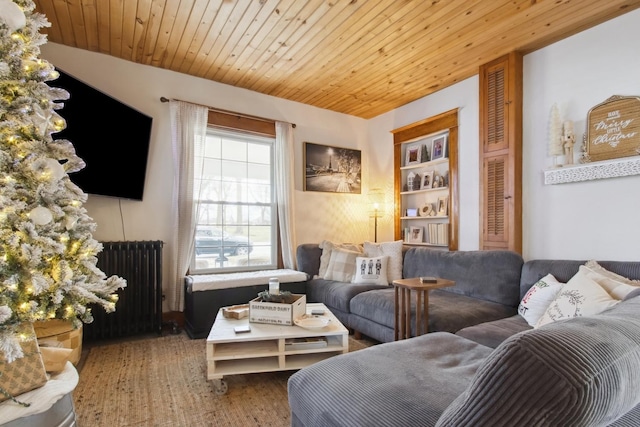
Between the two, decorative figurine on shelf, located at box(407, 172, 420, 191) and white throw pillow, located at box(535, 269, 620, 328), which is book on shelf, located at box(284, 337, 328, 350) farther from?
decorative figurine on shelf, located at box(407, 172, 420, 191)

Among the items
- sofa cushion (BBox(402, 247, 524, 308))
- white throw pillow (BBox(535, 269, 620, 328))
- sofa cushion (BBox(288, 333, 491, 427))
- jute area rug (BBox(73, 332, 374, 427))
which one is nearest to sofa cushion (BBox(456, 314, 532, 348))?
white throw pillow (BBox(535, 269, 620, 328))

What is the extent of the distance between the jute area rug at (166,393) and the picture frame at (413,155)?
254 cm

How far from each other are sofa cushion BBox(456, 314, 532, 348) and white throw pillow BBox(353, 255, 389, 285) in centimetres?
132

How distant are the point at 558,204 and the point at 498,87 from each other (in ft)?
4.05

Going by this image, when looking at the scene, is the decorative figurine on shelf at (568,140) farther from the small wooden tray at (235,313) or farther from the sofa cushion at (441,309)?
the small wooden tray at (235,313)

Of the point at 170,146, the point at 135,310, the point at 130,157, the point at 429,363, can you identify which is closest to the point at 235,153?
the point at 170,146

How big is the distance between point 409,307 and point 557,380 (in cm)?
190

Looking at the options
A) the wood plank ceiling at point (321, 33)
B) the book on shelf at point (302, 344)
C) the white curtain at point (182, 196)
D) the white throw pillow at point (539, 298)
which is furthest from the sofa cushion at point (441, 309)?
the wood plank ceiling at point (321, 33)

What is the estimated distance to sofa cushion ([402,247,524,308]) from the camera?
2.64m

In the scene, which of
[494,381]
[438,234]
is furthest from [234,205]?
[494,381]

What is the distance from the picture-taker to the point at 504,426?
20.7 inches

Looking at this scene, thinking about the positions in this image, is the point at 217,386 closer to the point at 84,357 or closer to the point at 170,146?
the point at 84,357

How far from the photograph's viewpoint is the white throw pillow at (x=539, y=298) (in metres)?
2.14

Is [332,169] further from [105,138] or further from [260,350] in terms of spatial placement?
[260,350]
